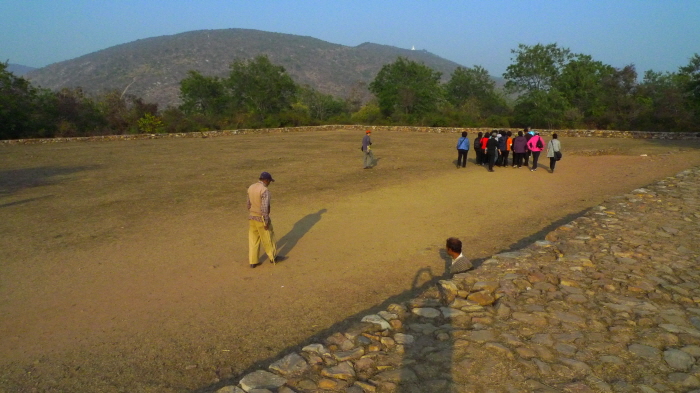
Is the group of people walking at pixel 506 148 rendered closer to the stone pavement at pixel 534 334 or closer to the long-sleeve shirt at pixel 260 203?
the stone pavement at pixel 534 334

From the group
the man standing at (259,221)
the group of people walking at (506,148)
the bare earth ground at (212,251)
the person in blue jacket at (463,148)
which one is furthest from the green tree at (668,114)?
the man standing at (259,221)

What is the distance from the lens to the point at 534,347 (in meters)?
3.70

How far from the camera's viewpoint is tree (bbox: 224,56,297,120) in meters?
49.6

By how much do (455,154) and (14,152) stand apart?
69.8 feet

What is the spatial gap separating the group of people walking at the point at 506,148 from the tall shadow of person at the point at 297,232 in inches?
294

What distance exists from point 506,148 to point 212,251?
1153cm

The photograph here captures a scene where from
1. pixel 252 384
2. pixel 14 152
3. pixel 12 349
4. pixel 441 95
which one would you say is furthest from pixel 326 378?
pixel 441 95

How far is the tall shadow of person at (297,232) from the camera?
756cm

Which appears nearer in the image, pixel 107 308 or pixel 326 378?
pixel 326 378

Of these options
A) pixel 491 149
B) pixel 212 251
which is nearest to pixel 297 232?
pixel 212 251

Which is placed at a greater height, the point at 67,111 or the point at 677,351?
the point at 67,111

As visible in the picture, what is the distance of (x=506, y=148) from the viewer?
51.1ft

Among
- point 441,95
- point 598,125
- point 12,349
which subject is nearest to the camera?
point 12,349

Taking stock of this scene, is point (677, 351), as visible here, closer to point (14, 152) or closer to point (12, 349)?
point (12, 349)
